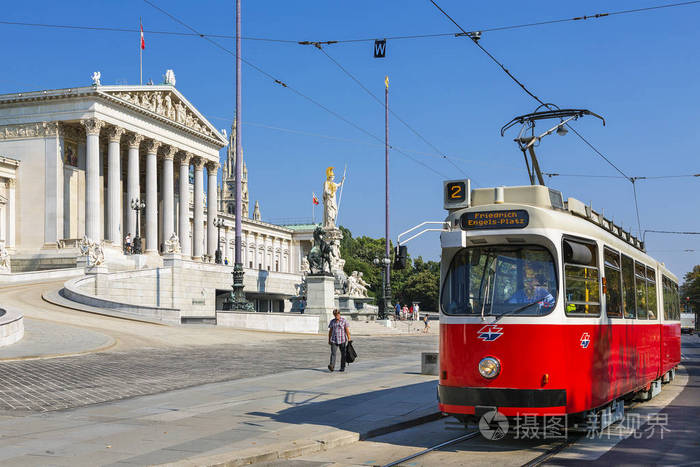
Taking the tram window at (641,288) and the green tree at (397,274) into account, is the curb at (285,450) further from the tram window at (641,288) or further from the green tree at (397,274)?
the green tree at (397,274)

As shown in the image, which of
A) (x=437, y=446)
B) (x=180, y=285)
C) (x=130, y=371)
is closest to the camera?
(x=437, y=446)

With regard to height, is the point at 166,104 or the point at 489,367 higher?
the point at 166,104

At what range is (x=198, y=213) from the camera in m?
85.7

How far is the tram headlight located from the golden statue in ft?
167

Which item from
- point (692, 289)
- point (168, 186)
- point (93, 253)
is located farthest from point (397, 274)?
point (93, 253)

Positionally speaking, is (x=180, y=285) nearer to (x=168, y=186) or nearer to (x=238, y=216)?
(x=168, y=186)

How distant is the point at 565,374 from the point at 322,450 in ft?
10.6

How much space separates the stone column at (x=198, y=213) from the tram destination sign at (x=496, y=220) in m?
75.8

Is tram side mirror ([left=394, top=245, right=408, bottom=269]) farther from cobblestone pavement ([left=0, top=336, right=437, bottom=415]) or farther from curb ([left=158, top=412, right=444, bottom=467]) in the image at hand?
cobblestone pavement ([left=0, top=336, right=437, bottom=415])

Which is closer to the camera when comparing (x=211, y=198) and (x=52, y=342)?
(x=52, y=342)

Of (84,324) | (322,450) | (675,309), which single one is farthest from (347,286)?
(322,450)

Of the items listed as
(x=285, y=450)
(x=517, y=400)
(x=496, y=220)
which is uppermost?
(x=496, y=220)

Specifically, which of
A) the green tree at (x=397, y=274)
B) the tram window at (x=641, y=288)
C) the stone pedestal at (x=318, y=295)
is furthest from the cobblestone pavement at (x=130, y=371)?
the green tree at (x=397, y=274)

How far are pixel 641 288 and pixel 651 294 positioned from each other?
129 centimetres
